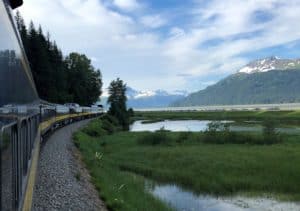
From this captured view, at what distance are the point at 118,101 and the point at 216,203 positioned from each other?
276 ft

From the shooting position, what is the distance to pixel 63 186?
49.3 feet

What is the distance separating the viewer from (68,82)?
308ft

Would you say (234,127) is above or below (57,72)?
below

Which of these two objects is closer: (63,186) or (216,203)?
(63,186)

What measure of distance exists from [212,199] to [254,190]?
3023mm

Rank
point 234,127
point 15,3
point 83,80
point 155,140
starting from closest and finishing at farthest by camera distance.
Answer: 1. point 15,3
2. point 155,140
3. point 234,127
4. point 83,80

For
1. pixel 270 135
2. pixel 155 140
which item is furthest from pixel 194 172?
pixel 270 135

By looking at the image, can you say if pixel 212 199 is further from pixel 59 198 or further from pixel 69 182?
pixel 59 198

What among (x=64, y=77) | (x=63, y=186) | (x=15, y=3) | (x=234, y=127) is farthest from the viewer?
(x=64, y=77)

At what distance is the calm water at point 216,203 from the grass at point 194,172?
1007 mm

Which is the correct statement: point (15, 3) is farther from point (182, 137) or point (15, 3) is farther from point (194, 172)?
point (182, 137)

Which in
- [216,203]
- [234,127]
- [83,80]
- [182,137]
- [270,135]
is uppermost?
[83,80]

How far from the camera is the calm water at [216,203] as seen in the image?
749 inches

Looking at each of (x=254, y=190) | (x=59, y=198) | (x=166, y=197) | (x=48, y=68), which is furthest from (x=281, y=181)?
(x=48, y=68)
